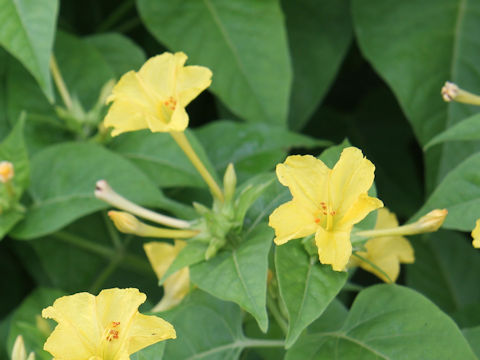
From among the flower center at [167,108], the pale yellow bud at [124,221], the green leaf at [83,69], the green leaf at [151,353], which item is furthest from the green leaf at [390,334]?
the green leaf at [83,69]

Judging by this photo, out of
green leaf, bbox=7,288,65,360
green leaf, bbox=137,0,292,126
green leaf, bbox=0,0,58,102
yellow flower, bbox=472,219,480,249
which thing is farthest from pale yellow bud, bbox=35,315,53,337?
yellow flower, bbox=472,219,480,249

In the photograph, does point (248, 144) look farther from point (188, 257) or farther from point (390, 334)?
point (390, 334)

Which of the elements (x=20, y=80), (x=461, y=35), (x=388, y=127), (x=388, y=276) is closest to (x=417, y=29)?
(x=461, y=35)

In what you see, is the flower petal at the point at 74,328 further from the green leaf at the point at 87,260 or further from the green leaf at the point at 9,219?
the green leaf at the point at 87,260

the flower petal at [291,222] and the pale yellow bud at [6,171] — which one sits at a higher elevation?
the flower petal at [291,222]

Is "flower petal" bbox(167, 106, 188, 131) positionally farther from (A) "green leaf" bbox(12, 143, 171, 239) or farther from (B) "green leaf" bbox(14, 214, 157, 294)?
(B) "green leaf" bbox(14, 214, 157, 294)

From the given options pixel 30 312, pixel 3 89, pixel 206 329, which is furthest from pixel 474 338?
pixel 3 89
